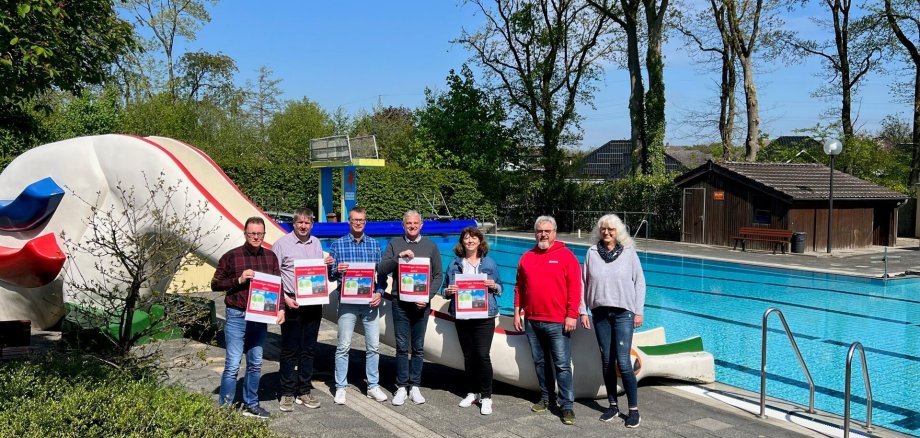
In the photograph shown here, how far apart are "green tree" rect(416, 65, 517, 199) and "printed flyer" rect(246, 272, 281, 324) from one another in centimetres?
2700

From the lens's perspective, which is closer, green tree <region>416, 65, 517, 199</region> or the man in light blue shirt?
the man in light blue shirt

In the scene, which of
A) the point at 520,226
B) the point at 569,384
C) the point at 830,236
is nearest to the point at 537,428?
the point at 569,384

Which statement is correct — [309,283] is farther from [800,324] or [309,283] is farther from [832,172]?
[832,172]

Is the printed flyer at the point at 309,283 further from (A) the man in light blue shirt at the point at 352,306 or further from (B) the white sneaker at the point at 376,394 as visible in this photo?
(B) the white sneaker at the point at 376,394

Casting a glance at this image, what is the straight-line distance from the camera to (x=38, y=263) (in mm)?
7383

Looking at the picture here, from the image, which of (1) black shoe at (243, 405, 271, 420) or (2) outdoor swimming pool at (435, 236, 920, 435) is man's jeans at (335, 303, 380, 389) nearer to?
(1) black shoe at (243, 405, 271, 420)

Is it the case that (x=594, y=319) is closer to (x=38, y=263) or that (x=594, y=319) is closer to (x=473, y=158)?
(x=38, y=263)

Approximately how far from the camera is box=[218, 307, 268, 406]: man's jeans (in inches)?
216

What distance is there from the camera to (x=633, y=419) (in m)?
5.62

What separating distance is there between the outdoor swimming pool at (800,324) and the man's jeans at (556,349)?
8.67ft

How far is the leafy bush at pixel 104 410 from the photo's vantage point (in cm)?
388

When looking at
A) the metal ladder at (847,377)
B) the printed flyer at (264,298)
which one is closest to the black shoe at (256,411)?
the printed flyer at (264,298)

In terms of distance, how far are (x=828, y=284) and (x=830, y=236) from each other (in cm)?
603

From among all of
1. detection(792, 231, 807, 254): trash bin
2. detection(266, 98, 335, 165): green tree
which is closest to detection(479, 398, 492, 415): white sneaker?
detection(792, 231, 807, 254): trash bin
